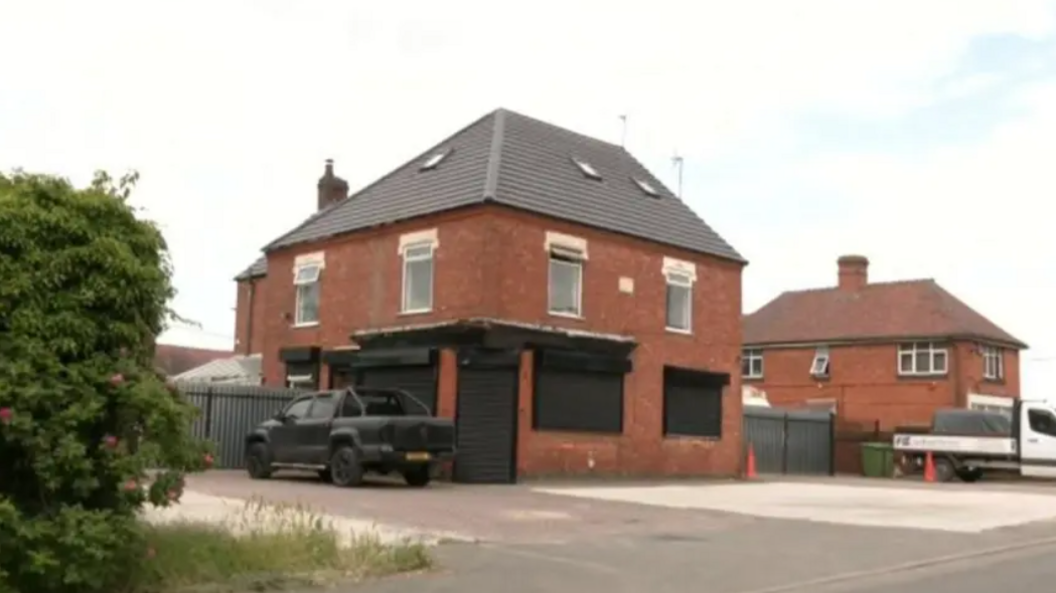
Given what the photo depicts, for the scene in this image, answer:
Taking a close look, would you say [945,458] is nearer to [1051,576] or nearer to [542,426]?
[542,426]

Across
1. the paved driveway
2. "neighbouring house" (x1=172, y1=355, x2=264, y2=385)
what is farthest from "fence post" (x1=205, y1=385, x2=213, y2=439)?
"neighbouring house" (x1=172, y1=355, x2=264, y2=385)

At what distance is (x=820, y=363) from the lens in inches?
1921

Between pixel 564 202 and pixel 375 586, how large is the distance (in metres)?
18.0

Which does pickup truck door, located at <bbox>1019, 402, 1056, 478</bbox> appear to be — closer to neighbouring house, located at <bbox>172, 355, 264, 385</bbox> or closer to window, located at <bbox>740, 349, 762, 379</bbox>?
window, located at <bbox>740, 349, 762, 379</bbox>

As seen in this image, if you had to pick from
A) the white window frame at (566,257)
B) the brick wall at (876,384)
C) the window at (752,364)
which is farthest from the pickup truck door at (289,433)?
the window at (752,364)

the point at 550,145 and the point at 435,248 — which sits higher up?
the point at 550,145

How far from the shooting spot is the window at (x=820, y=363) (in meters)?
48.6

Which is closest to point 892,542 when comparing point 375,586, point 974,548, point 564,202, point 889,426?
point 974,548

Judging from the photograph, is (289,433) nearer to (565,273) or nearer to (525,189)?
(565,273)

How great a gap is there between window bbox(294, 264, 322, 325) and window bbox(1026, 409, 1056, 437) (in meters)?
21.0

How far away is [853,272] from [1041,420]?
17.5 meters

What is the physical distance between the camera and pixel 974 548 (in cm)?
1492

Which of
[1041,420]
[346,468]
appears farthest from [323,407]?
[1041,420]

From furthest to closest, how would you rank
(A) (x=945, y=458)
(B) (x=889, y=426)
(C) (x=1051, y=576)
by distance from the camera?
(B) (x=889, y=426), (A) (x=945, y=458), (C) (x=1051, y=576)
